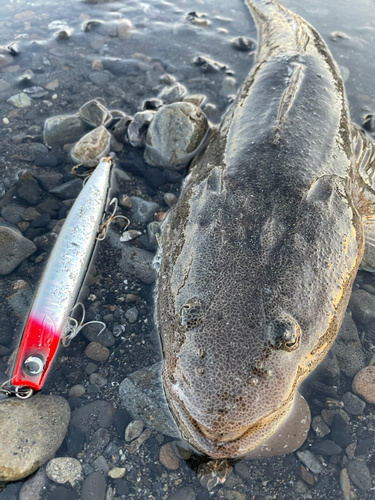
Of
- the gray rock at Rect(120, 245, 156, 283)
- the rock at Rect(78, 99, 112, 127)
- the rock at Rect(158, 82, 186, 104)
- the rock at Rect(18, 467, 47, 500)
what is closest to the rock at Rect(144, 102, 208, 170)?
the rock at Rect(78, 99, 112, 127)

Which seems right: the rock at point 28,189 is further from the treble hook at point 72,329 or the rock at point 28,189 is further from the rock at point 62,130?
the treble hook at point 72,329

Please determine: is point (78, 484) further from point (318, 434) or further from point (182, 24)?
point (182, 24)

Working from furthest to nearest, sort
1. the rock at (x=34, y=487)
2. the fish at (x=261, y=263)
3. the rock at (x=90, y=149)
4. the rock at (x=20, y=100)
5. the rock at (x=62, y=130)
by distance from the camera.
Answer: the rock at (x=20, y=100) → the rock at (x=62, y=130) → the rock at (x=90, y=149) → the rock at (x=34, y=487) → the fish at (x=261, y=263)

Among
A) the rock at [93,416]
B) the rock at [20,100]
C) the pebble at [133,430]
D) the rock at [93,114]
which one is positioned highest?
the rock at [93,114]

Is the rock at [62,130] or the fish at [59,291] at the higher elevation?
the rock at [62,130]

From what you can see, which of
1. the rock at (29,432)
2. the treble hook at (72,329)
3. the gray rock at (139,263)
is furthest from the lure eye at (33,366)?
the gray rock at (139,263)
